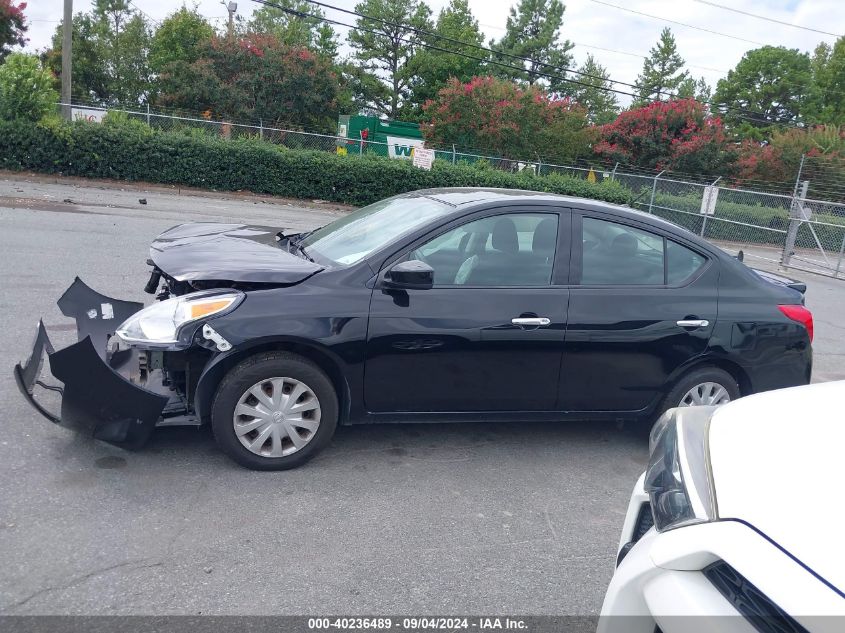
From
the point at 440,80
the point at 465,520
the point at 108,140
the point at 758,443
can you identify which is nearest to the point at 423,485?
the point at 465,520

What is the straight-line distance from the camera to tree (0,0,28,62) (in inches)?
1567

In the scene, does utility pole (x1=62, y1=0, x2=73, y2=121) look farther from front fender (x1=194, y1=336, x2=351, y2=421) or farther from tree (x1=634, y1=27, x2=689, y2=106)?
tree (x1=634, y1=27, x2=689, y2=106)

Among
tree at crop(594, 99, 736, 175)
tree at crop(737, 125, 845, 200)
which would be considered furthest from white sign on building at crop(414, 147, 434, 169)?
tree at crop(737, 125, 845, 200)

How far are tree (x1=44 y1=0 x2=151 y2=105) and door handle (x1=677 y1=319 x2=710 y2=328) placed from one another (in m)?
46.5

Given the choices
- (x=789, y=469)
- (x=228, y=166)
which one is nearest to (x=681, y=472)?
(x=789, y=469)

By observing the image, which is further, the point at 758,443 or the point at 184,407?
the point at 184,407

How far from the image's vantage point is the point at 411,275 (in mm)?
4301

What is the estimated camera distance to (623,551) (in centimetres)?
253

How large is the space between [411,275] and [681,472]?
7.35 feet

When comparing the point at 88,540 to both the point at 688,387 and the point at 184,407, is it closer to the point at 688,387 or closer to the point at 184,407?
the point at 184,407

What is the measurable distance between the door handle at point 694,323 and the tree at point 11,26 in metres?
44.6

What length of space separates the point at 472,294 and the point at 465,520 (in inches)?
52.8

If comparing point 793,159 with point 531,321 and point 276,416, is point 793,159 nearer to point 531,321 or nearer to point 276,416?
point 531,321

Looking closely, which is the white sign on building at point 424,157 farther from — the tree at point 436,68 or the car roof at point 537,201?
the tree at point 436,68
